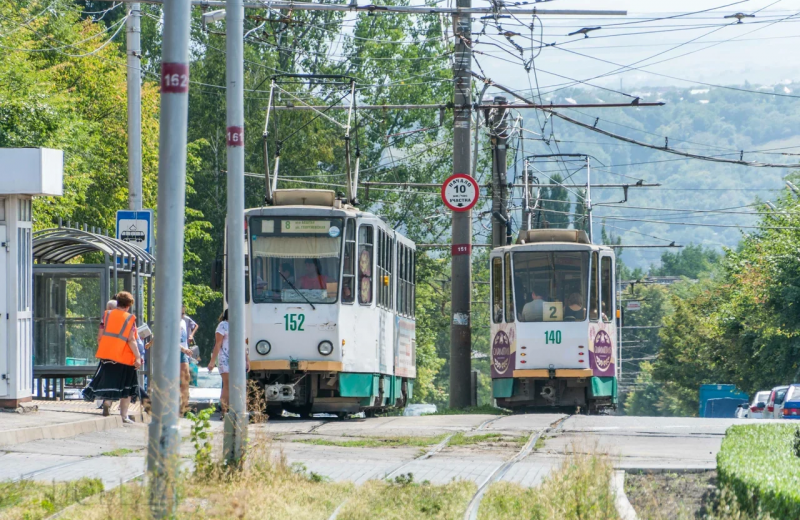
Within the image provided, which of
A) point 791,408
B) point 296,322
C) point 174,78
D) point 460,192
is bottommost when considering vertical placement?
point 791,408

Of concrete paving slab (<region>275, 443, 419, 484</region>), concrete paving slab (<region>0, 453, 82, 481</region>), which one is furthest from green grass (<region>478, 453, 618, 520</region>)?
concrete paving slab (<region>0, 453, 82, 481</region>)

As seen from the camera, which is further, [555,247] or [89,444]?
[555,247]

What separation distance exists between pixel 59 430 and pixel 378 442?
3.50m

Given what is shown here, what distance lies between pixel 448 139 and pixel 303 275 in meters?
33.0

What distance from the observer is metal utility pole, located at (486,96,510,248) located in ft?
91.4

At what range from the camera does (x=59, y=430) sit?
46.4ft

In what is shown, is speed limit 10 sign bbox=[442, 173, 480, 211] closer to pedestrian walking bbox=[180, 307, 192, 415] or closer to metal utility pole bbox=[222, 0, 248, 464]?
pedestrian walking bbox=[180, 307, 192, 415]

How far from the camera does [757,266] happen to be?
1805 inches

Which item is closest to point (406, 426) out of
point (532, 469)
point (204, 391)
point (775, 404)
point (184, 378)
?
point (184, 378)

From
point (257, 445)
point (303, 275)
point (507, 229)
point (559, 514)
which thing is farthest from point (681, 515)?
point (507, 229)

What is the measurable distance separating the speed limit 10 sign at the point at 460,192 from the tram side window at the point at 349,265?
171 inches

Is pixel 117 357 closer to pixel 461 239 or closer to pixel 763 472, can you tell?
pixel 763 472

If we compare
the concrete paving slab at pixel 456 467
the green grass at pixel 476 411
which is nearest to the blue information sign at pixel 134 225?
the green grass at pixel 476 411

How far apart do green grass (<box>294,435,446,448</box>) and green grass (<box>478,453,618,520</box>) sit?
5.13 m
